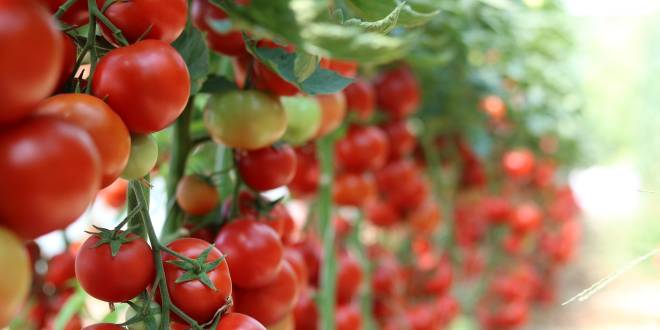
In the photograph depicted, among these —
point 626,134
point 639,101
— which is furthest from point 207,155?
point 626,134

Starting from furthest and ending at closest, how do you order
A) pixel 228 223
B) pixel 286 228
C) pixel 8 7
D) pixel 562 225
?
1. pixel 562 225
2. pixel 286 228
3. pixel 228 223
4. pixel 8 7

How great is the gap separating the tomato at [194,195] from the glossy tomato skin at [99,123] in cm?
21

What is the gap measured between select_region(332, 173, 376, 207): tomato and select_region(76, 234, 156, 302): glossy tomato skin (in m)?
0.63

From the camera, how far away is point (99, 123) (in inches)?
9.9

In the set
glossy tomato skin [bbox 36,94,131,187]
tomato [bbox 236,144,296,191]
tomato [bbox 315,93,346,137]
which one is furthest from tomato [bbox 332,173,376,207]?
glossy tomato skin [bbox 36,94,131,187]

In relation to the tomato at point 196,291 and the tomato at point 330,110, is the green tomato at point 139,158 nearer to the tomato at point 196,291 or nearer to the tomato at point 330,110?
the tomato at point 196,291

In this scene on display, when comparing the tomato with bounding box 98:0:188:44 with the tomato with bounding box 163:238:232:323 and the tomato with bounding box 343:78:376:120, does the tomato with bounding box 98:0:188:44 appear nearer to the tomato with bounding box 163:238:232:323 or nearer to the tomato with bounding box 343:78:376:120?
the tomato with bounding box 163:238:232:323

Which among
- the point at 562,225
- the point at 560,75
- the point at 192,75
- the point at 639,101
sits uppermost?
the point at 639,101

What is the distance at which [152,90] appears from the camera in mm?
292

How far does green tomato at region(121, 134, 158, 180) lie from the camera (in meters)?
0.31

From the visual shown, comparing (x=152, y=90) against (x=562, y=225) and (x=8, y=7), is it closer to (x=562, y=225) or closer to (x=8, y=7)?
(x=8, y=7)

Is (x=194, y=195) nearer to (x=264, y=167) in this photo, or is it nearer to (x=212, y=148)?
(x=264, y=167)

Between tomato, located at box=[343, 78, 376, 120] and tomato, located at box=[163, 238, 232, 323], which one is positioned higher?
tomato, located at box=[343, 78, 376, 120]

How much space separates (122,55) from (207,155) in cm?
40
